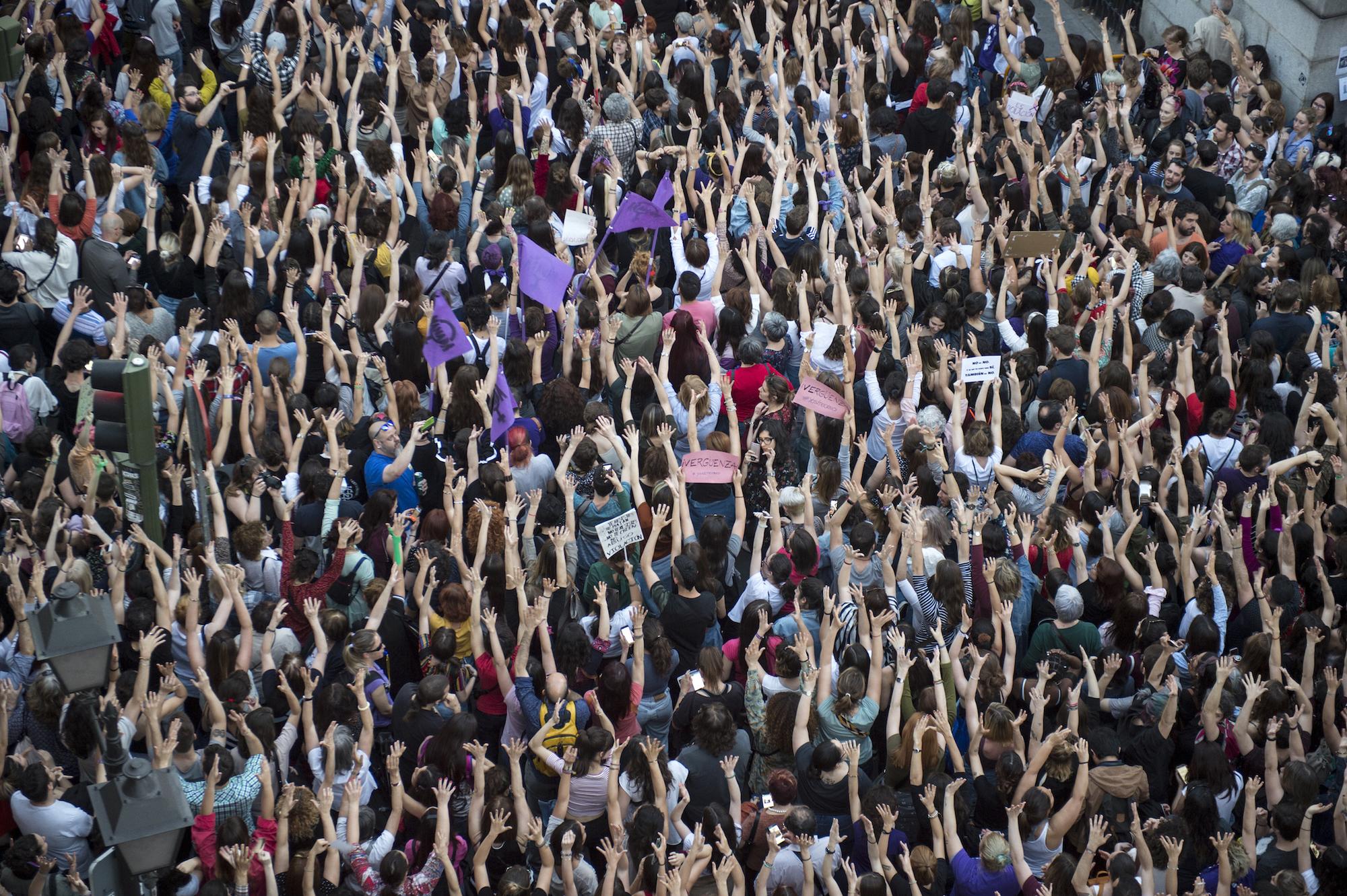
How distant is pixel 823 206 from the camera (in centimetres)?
1289

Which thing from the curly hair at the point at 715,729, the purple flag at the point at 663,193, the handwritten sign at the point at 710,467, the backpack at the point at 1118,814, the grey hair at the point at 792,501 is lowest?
the backpack at the point at 1118,814

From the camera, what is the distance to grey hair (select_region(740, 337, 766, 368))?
10.3 m

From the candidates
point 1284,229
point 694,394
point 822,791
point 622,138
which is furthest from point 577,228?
point 1284,229

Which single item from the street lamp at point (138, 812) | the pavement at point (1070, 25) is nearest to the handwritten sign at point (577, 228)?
the street lamp at point (138, 812)

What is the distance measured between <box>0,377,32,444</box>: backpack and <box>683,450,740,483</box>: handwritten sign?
4.17 metres

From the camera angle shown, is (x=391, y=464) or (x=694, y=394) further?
(x=694, y=394)

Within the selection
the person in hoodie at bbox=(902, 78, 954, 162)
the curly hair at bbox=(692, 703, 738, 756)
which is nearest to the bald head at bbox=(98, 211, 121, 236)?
the curly hair at bbox=(692, 703, 738, 756)

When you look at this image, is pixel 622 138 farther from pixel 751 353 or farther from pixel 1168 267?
pixel 1168 267

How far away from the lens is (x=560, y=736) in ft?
25.8

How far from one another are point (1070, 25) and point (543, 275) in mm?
9762

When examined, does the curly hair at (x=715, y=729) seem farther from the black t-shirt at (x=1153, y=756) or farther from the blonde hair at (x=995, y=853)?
the black t-shirt at (x=1153, y=756)

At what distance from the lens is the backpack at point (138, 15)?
14.1 metres

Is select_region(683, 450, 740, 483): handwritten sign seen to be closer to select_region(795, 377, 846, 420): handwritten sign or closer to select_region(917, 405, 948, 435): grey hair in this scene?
select_region(795, 377, 846, 420): handwritten sign

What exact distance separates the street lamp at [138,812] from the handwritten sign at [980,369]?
6.04m
